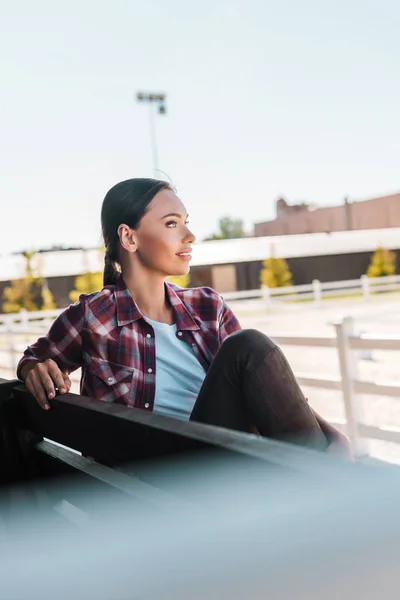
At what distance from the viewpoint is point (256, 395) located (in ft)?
3.65

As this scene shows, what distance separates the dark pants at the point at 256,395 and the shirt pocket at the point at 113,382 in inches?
8.4

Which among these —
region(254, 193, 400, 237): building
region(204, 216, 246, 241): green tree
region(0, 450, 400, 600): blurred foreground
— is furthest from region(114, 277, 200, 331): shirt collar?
region(204, 216, 246, 241): green tree

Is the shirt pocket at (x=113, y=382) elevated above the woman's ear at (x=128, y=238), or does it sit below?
below

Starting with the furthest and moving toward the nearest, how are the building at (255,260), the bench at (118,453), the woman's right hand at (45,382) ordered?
the building at (255,260) → the woman's right hand at (45,382) → the bench at (118,453)

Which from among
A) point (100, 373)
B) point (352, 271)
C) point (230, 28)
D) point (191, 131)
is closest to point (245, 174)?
point (191, 131)

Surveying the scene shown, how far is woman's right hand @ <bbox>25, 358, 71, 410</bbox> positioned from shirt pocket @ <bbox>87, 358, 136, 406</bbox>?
19 centimetres

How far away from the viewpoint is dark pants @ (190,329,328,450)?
1.09 meters

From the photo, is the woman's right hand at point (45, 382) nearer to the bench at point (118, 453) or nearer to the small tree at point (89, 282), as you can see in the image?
the bench at point (118, 453)

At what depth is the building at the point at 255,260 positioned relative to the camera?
2407 centimetres

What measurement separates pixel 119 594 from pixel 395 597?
159mm

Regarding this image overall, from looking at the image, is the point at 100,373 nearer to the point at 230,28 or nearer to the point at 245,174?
the point at 230,28

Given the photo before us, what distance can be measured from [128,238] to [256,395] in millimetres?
561

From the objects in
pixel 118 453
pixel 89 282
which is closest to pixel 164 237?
pixel 118 453

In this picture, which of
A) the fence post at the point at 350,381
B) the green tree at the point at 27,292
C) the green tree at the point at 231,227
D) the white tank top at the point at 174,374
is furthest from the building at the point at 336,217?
the white tank top at the point at 174,374
